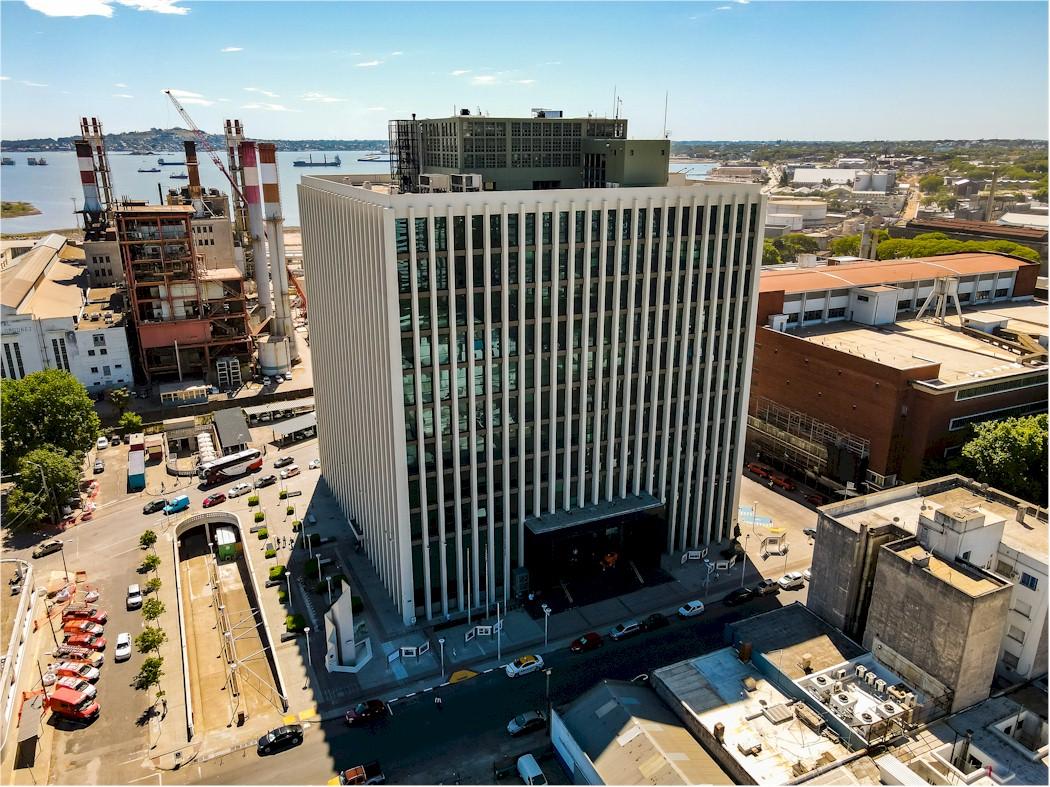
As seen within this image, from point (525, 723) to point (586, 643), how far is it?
32.8ft

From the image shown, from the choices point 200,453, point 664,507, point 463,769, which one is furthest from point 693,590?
point 200,453

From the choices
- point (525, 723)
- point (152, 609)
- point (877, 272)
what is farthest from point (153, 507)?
point (877, 272)

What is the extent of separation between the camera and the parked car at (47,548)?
73125 mm

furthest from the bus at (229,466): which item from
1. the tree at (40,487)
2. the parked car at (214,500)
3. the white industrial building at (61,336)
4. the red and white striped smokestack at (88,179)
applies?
the red and white striped smokestack at (88,179)

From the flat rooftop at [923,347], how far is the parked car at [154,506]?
3103 inches

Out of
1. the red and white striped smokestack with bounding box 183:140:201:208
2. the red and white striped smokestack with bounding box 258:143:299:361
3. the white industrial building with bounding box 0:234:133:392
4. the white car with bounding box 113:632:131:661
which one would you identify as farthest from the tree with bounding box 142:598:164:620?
the red and white striped smokestack with bounding box 183:140:201:208

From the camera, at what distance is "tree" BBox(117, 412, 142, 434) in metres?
100

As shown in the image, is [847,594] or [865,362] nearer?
[847,594]

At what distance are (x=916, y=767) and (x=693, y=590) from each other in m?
24.4

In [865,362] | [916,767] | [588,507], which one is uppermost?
[865,362]

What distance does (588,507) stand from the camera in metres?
65.0

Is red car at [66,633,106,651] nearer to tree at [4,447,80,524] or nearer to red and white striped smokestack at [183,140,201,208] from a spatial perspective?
tree at [4,447,80,524]

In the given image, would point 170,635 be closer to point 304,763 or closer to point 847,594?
point 304,763

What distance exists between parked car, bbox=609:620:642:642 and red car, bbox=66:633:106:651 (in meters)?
42.3
